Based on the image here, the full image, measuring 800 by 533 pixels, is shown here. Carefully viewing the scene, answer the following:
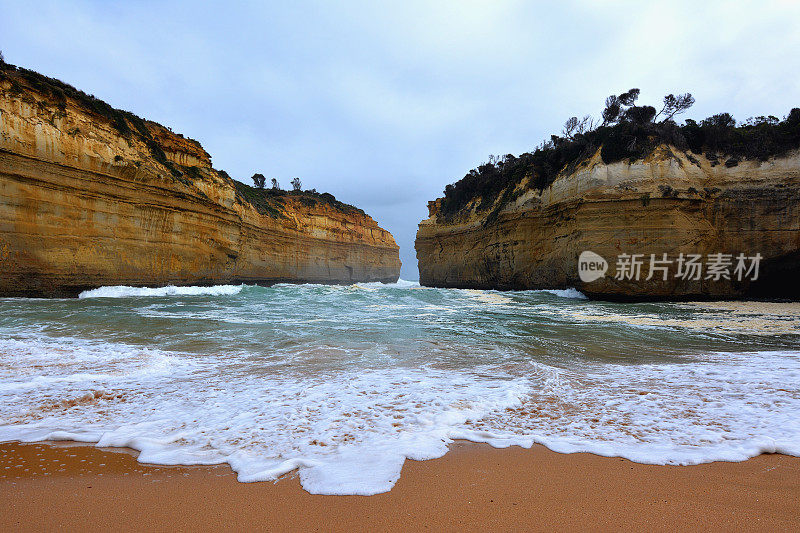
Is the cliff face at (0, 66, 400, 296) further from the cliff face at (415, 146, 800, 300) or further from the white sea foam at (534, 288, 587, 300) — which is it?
the cliff face at (415, 146, 800, 300)

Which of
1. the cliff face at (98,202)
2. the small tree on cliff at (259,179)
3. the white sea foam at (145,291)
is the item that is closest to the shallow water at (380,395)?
the cliff face at (98,202)

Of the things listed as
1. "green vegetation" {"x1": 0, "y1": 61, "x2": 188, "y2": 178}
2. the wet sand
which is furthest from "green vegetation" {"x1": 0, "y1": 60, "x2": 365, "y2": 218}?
the wet sand

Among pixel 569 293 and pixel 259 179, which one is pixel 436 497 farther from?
pixel 259 179

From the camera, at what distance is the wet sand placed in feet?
4.96

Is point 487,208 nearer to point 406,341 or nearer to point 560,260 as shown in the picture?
point 560,260

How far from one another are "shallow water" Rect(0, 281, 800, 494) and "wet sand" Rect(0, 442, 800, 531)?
124 mm

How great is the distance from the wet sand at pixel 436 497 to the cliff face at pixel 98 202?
15.7 metres

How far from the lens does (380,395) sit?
3.29 metres

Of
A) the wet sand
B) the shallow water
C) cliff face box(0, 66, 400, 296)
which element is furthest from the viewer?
cliff face box(0, 66, 400, 296)

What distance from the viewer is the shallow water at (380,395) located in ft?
7.30

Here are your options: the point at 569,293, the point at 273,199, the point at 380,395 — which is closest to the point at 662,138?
the point at 569,293

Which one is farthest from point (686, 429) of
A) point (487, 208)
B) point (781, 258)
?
point (487, 208)

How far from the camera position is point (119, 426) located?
255 cm

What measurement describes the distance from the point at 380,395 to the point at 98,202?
17.4 meters
